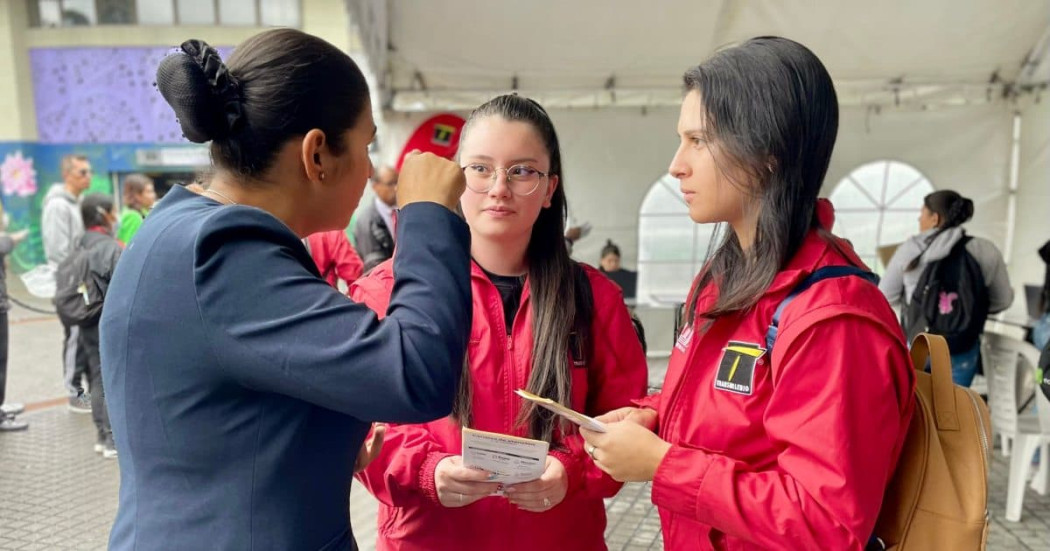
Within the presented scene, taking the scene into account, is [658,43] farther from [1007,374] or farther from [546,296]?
[546,296]

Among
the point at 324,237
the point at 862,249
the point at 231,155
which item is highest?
the point at 231,155

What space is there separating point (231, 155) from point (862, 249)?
7336mm

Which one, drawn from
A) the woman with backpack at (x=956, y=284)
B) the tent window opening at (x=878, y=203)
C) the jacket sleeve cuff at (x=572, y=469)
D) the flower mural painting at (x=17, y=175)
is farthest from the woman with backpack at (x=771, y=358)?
the flower mural painting at (x=17, y=175)

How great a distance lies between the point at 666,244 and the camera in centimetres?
726

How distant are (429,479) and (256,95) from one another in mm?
851

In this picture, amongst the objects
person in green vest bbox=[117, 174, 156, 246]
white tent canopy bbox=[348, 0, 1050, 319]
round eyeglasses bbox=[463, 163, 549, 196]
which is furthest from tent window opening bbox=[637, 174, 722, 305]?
round eyeglasses bbox=[463, 163, 549, 196]

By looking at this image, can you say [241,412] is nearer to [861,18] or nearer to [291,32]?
[291,32]

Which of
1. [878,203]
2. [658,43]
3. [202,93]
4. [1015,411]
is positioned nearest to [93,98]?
[658,43]

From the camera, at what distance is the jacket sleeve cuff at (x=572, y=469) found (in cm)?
146

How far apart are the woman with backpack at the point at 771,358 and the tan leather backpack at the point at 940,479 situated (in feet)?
0.17

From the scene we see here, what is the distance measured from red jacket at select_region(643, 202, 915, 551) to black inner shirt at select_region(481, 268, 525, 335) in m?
0.60

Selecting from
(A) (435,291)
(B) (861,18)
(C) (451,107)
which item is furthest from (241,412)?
(B) (861,18)

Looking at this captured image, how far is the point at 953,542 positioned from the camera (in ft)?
3.38

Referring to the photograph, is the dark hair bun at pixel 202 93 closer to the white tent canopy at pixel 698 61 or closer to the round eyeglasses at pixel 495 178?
the round eyeglasses at pixel 495 178
